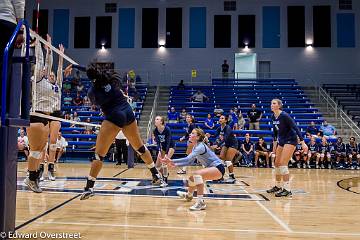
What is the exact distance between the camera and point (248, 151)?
14.2m

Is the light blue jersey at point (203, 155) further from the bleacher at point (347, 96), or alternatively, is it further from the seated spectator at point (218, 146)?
the bleacher at point (347, 96)

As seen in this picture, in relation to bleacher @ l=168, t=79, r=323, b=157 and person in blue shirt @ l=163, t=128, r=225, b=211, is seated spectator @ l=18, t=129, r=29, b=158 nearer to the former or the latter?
bleacher @ l=168, t=79, r=323, b=157

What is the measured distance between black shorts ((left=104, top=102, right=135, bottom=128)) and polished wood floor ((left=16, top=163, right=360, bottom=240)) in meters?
1.18

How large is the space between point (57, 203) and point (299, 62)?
20639mm

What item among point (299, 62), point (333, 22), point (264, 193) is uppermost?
point (333, 22)

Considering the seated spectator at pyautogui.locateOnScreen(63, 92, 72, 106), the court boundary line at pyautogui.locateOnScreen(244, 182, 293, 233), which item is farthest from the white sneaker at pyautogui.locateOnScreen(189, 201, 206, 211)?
the seated spectator at pyautogui.locateOnScreen(63, 92, 72, 106)

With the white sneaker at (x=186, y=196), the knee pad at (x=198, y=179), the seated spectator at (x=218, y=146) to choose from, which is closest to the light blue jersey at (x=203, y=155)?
the knee pad at (x=198, y=179)

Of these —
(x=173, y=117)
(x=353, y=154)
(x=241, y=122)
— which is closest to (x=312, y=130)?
(x=353, y=154)

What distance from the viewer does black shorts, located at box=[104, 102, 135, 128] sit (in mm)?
5004

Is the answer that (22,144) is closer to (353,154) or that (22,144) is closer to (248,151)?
(248,151)

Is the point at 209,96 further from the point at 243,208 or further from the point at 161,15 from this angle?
the point at 243,208

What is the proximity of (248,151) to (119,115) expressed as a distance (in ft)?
32.5

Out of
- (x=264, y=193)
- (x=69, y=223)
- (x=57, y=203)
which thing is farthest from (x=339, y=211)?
(x=57, y=203)

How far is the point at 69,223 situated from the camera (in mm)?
3912
